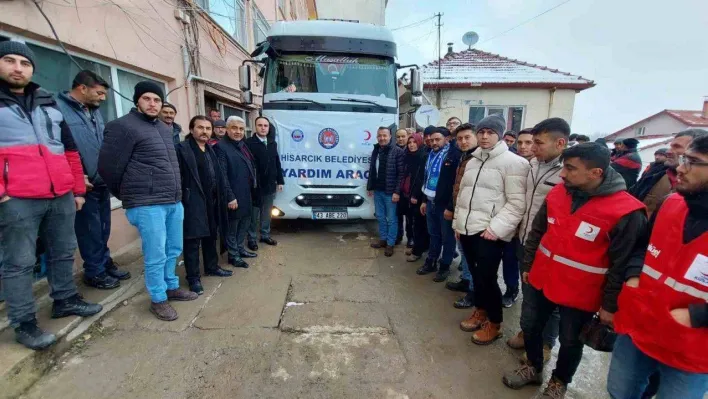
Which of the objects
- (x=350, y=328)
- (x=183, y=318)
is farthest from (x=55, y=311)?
(x=350, y=328)

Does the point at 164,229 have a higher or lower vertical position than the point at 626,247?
lower

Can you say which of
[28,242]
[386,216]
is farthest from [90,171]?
[386,216]

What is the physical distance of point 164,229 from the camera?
2771 millimetres

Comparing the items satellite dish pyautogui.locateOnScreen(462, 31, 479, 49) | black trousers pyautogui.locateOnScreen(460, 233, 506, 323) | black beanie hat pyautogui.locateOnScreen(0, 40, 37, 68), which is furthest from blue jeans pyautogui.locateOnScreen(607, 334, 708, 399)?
satellite dish pyautogui.locateOnScreen(462, 31, 479, 49)

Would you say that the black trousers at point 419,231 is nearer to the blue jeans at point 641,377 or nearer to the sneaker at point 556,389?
the sneaker at point 556,389

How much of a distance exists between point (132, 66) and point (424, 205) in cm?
424

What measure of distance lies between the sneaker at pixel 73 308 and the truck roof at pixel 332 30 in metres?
4.16

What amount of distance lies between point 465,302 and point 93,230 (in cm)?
366

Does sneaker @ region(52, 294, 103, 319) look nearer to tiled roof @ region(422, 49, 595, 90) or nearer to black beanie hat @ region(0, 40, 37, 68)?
black beanie hat @ region(0, 40, 37, 68)

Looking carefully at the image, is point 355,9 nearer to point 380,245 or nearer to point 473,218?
point 380,245

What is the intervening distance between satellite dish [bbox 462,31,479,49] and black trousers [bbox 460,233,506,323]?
12329 millimetres

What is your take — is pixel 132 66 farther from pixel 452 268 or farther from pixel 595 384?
pixel 595 384

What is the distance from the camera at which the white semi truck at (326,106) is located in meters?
4.85

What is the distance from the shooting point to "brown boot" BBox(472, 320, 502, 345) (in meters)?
2.62
